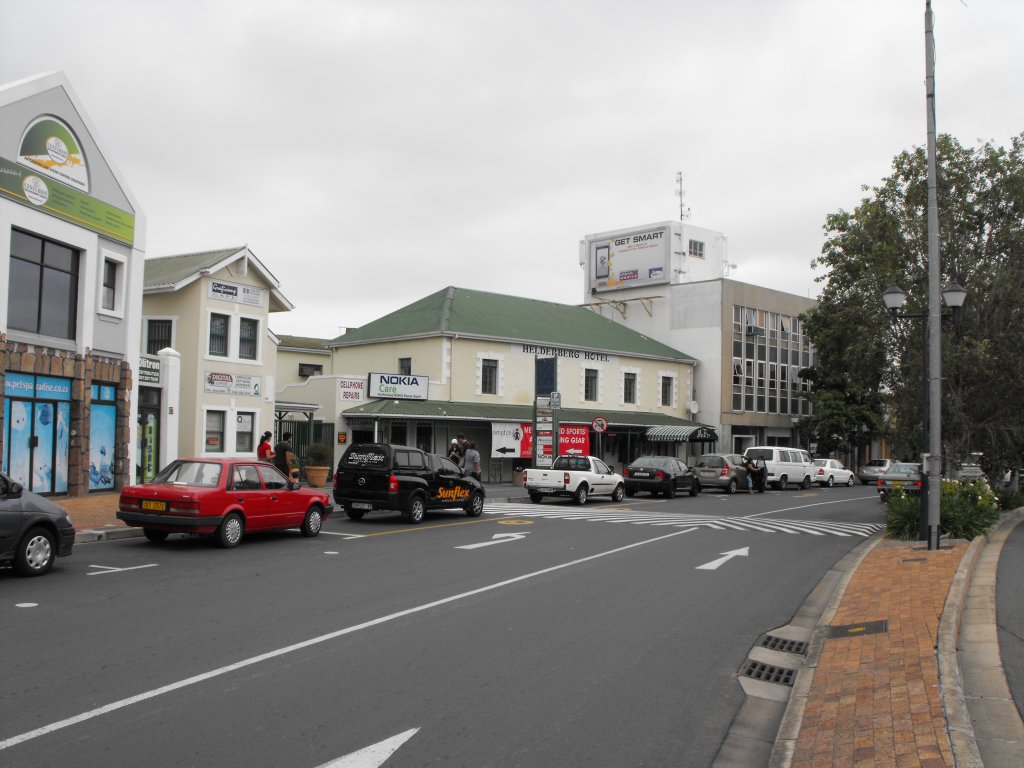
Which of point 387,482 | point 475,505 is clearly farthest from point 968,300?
point 387,482

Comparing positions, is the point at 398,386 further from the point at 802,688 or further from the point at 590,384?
the point at 802,688

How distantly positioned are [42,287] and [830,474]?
117 feet

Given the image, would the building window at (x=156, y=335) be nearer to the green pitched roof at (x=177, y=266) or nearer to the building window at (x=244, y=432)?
the green pitched roof at (x=177, y=266)

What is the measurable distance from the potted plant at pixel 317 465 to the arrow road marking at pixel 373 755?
25.7m

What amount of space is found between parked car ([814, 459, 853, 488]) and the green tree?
2017 centimetres

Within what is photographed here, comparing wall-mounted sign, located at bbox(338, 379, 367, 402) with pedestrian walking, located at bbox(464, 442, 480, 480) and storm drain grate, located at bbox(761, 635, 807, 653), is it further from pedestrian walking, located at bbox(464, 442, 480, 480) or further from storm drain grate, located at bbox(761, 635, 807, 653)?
storm drain grate, located at bbox(761, 635, 807, 653)

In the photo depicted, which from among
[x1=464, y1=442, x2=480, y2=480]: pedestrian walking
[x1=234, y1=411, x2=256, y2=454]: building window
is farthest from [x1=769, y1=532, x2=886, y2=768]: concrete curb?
[x1=234, y1=411, x2=256, y2=454]: building window

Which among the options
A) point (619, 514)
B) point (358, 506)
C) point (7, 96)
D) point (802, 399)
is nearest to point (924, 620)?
point (358, 506)

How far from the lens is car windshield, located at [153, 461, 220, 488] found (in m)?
14.5

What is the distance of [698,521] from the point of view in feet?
70.4

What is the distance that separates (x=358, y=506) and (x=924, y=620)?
1329 cm

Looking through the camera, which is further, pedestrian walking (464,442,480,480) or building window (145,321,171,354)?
building window (145,321,171,354)

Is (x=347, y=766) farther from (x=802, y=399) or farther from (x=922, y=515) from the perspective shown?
(x=802, y=399)

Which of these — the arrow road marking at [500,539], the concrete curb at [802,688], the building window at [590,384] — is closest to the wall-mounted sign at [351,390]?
the building window at [590,384]
